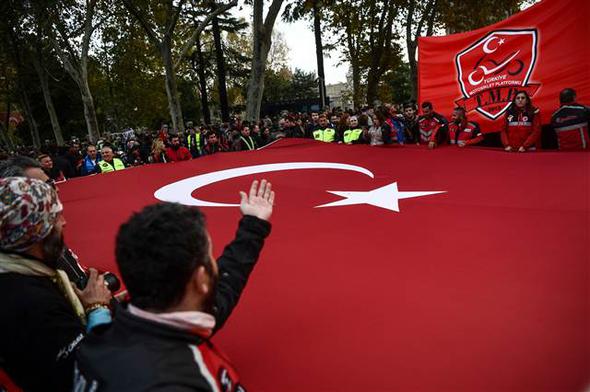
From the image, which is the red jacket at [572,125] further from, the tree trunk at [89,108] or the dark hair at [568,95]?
the tree trunk at [89,108]

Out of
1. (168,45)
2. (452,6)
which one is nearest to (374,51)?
(452,6)

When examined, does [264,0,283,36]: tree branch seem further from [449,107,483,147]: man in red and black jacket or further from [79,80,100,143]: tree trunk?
[79,80,100,143]: tree trunk

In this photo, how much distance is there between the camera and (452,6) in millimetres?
18000

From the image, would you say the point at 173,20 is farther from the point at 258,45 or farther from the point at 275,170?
the point at 275,170

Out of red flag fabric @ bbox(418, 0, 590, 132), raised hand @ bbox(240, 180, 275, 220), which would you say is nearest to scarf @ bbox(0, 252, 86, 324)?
raised hand @ bbox(240, 180, 275, 220)

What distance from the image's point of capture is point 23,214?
1546 millimetres

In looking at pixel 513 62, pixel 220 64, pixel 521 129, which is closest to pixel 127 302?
pixel 521 129

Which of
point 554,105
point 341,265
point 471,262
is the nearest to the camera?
A: point 471,262

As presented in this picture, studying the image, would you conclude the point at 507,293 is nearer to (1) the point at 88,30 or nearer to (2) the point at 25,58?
(1) the point at 88,30

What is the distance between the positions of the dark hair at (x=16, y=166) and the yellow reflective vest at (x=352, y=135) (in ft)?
23.0

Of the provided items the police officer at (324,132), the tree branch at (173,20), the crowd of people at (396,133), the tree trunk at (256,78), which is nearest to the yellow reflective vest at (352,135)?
the crowd of people at (396,133)

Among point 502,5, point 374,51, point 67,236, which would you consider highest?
point 502,5

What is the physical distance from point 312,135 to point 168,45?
23.9 ft

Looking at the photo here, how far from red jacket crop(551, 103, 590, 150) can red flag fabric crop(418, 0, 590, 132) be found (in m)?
0.48
